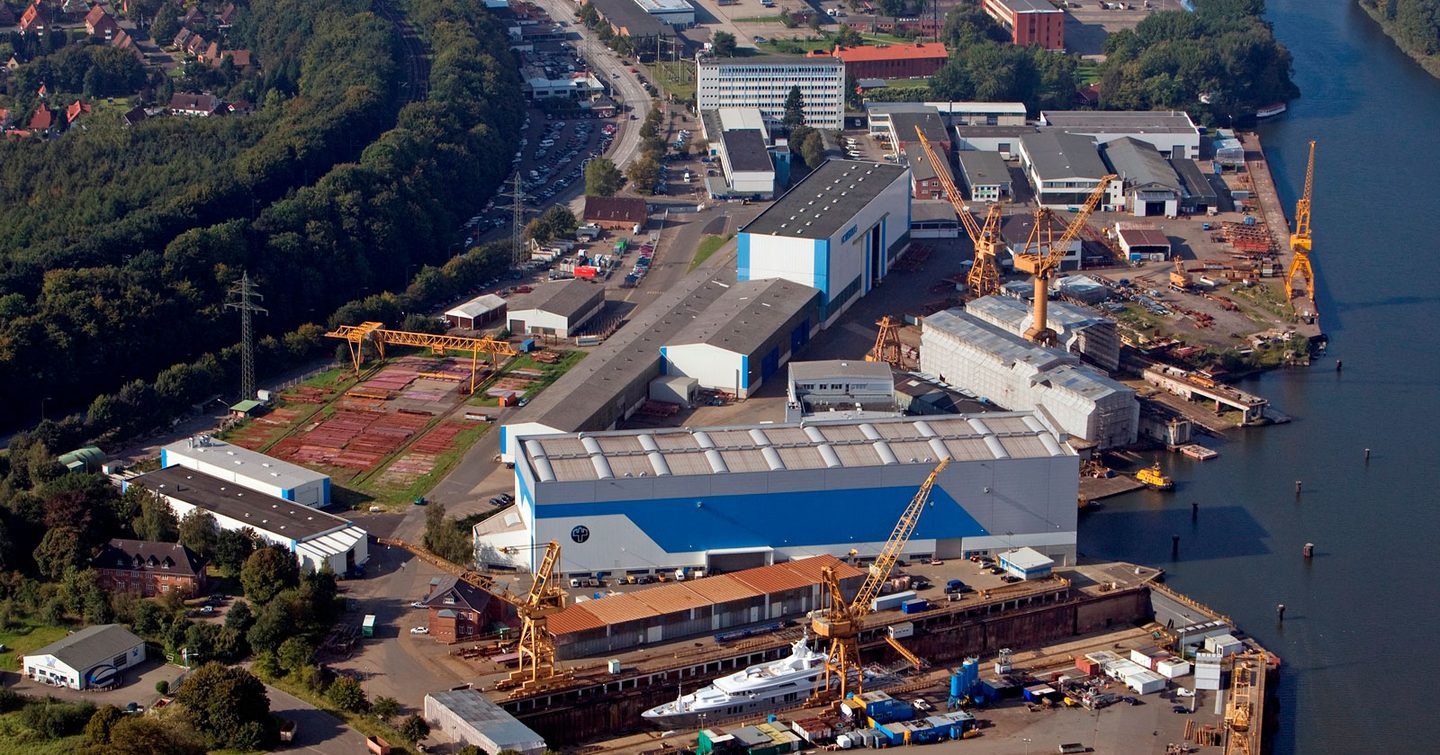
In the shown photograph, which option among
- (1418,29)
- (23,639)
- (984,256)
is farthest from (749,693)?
(1418,29)

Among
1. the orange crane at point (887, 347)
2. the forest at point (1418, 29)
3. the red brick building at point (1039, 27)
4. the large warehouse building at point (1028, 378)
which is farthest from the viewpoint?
the forest at point (1418, 29)

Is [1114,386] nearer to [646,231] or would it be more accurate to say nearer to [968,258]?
[968,258]

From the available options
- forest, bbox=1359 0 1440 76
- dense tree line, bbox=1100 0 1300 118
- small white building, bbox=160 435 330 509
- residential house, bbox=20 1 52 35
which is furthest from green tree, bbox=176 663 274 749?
forest, bbox=1359 0 1440 76

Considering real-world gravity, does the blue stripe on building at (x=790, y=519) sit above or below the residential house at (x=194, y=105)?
A: below

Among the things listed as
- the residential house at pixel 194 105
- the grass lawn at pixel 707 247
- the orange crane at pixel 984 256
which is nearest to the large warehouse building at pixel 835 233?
the orange crane at pixel 984 256

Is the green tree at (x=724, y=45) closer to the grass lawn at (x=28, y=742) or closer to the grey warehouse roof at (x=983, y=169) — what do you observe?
the grey warehouse roof at (x=983, y=169)

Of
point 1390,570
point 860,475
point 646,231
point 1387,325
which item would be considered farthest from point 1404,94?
point 860,475

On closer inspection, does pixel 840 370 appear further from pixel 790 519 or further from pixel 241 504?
pixel 241 504

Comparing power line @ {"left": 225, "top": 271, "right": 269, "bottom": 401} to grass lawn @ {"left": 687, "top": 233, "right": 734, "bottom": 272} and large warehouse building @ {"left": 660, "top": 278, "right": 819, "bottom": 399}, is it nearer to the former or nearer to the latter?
large warehouse building @ {"left": 660, "top": 278, "right": 819, "bottom": 399}
